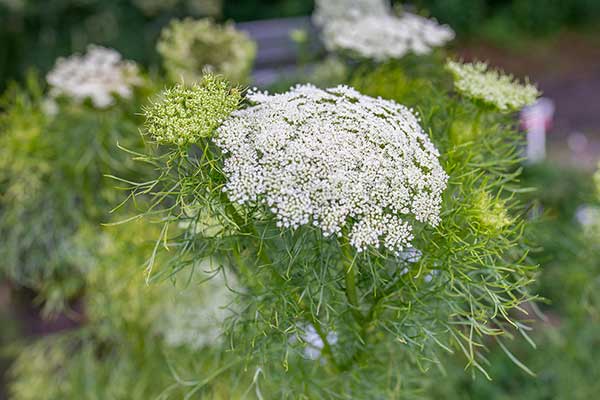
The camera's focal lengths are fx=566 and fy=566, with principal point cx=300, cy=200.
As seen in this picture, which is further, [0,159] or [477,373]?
[477,373]

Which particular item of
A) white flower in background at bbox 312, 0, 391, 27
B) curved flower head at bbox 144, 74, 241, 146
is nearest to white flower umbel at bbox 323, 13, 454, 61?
white flower in background at bbox 312, 0, 391, 27

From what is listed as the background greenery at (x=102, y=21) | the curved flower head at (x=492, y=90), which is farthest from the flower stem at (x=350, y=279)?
the background greenery at (x=102, y=21)

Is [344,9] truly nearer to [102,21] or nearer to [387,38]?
[387,38]

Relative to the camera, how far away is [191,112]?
0.89 metres

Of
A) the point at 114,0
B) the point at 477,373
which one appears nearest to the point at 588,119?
the point at 477,373

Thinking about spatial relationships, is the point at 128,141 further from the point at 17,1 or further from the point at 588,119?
the point at 588,119

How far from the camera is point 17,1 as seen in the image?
3.55 meters

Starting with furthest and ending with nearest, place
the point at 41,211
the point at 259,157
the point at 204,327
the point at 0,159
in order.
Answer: the point at 41,211
the point at 0,159
the point at 204,327
the point at 259,157

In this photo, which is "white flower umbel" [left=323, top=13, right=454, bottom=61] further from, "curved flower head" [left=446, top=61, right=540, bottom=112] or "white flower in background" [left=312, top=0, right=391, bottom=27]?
"curved flower head" [left=446, top=61, right=540, bottom=112]

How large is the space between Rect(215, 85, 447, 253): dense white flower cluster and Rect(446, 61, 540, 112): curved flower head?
0.32 m

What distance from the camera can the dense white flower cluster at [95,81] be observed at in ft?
5.59

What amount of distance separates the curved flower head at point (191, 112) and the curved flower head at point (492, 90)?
0.53 metres

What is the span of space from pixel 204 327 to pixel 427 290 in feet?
2.77

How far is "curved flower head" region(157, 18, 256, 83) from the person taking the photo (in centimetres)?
182
